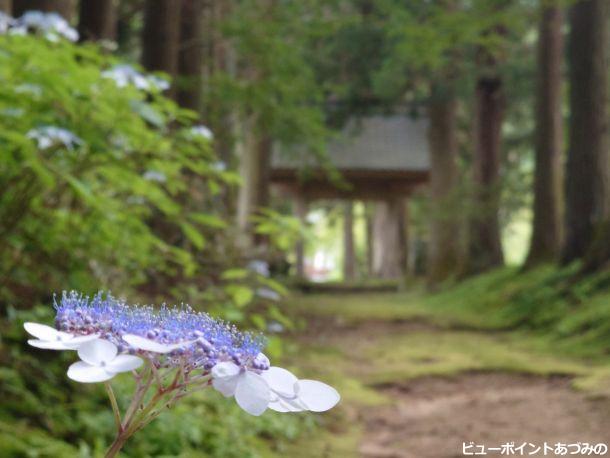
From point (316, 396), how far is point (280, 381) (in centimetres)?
5

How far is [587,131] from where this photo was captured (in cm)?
913

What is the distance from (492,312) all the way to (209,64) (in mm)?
5330

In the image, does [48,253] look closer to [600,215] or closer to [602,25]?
[600,215]

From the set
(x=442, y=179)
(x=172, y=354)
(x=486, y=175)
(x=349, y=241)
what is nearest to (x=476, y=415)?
(x=172, y=354)

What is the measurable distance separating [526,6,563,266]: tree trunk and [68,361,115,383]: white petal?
11193 mm

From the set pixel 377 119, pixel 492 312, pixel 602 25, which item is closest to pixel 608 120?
pixel 602 25

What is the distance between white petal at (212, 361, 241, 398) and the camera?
0.73 m

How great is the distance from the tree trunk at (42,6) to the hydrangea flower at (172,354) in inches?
142

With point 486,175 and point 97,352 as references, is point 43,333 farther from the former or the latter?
point 486,175

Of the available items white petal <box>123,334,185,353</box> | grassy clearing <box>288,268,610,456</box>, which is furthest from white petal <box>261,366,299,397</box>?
grassy clearing <box>288,268,610,456</box>

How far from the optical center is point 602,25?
911 cm

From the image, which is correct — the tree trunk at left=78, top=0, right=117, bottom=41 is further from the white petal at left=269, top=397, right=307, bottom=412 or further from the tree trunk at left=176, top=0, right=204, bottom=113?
the white petal at left=269, top=397, right=307, bottom=412

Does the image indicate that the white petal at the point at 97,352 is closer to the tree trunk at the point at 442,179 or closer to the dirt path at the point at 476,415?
the dirt path at the point at 476,415

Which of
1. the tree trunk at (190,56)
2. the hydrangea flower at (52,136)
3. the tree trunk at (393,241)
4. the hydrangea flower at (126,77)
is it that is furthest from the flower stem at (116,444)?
the tree trunk at (393,241)
